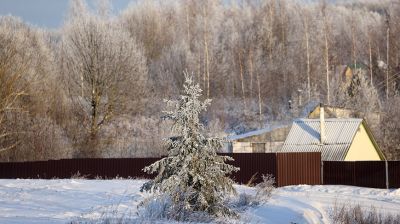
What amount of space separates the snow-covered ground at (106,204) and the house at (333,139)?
9317mm

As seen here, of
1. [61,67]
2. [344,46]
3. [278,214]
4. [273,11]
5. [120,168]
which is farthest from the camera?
[344,46]

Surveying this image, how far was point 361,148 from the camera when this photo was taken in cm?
3753

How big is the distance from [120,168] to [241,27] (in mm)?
43071

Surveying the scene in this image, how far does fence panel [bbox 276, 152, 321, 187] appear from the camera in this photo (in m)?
30.4

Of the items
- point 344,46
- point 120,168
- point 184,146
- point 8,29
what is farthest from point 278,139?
point 344,46

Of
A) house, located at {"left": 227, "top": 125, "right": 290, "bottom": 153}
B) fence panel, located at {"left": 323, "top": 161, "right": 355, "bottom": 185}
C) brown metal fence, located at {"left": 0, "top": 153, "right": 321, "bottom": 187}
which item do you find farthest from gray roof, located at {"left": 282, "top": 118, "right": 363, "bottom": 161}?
house, located at {"left": 227, "top": 125, "right": 290, "bottom": 153}

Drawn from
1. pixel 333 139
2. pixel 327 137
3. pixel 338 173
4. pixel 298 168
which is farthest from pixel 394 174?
pixel 327 137

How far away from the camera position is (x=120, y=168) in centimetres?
3319

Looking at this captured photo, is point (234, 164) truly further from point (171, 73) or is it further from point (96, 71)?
point (171, 73)

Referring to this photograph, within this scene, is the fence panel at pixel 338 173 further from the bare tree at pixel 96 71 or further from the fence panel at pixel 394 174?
the bare tree at pixel 96 71

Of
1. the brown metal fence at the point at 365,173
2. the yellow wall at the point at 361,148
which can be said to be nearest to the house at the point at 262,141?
the yellow wall at the point at 361,148

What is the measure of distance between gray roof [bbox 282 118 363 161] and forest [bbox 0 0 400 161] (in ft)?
21.0

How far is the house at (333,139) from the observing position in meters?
35.6

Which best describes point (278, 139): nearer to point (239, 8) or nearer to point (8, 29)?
point (8, 29)
